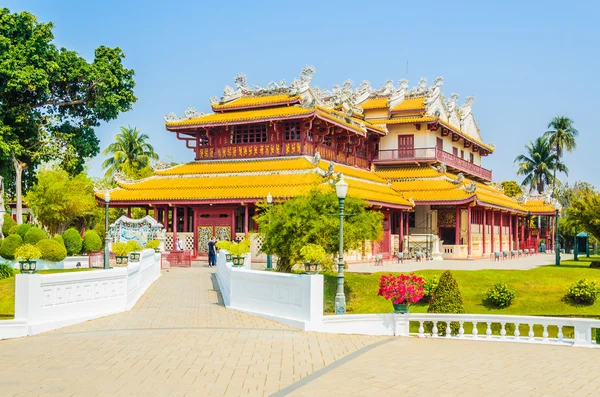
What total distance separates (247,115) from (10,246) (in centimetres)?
1583

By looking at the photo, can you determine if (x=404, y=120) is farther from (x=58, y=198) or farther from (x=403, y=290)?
(x=58, y=198)

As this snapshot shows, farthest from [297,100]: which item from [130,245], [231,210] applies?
[130,245]

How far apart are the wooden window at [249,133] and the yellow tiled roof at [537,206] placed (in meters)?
25.9

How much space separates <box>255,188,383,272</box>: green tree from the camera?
23.8 metres

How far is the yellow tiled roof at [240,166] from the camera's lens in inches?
1523

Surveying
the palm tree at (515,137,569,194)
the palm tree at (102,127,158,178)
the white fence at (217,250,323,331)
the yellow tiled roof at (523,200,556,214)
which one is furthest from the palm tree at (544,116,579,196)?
the white fence at (217,250,323,331)

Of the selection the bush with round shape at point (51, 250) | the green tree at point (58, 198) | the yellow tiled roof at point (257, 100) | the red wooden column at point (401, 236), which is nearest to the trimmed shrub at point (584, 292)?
the red wooden column at point (401, 236)

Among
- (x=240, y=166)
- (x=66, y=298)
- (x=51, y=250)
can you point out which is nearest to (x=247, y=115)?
(x=240, y=166)

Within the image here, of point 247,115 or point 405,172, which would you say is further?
point 405,172

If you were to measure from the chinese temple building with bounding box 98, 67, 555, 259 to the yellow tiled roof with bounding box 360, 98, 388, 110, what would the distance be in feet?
0.25

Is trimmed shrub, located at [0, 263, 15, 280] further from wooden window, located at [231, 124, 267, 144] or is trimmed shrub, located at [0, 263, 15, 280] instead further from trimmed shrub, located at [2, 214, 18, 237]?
wooden window, located at [231, 124, 267, 144]

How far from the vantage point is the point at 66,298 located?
16156 millimetres

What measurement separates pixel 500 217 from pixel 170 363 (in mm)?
42775

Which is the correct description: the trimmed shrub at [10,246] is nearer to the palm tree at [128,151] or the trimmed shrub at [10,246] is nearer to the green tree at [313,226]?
the green tree at [313,226]
